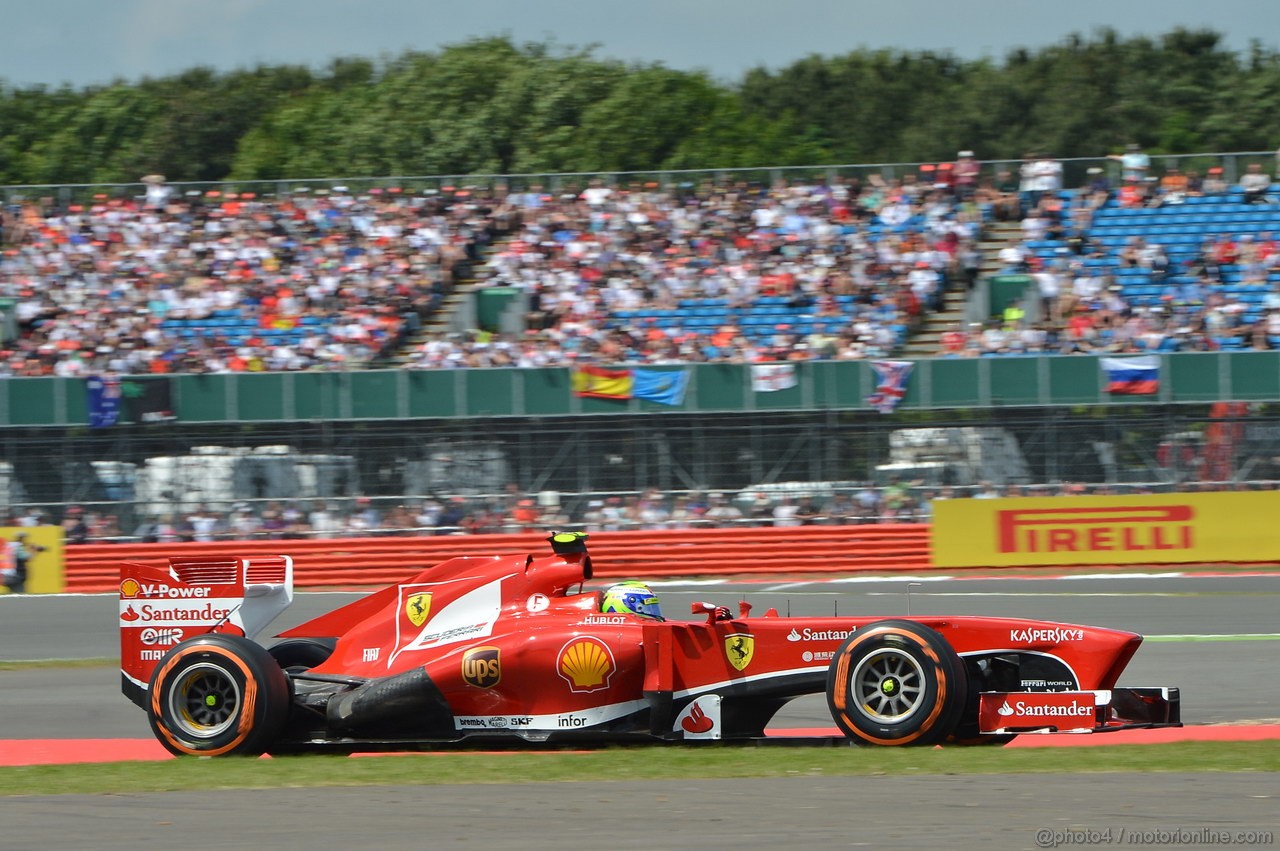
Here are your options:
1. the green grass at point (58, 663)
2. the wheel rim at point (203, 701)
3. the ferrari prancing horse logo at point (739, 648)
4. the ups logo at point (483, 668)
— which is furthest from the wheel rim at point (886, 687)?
the green grass at point (58, 663)

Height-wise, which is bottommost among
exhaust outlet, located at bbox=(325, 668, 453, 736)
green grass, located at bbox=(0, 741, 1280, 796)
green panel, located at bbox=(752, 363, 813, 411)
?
green grass, located at bbox=(0, 741, 1280, 796)

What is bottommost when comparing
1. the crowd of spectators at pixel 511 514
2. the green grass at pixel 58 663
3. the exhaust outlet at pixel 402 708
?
the green grass at pixel 58 663

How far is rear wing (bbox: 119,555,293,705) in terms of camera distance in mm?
9180

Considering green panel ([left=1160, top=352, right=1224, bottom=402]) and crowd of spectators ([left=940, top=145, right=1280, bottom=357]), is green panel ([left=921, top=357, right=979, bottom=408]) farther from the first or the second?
green panel ([left=1160, top=352, right=1224, bottom=402])

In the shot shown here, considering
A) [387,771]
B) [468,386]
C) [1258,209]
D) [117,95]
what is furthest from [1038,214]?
[117,95]

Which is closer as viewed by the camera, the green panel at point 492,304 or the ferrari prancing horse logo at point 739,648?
the ferrari prancing horse logo at point 739,648

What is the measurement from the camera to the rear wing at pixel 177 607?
9.18 meters

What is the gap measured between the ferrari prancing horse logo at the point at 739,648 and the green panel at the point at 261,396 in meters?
14.7

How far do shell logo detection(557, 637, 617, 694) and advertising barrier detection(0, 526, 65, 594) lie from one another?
1453 cm

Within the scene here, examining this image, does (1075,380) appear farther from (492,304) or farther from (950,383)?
(492,304)

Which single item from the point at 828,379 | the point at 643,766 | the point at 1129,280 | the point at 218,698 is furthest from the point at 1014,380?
the point at 218,698

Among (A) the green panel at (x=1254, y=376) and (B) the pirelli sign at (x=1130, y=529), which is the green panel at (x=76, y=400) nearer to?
(B) the pirelli sign at (x=1130, y=529)

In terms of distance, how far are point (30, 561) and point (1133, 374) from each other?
15414 millimetres

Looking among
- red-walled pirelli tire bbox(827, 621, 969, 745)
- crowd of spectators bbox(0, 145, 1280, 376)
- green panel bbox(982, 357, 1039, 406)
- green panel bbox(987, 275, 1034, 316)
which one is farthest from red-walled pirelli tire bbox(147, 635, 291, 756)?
green panel bbox(987, 275, 1034, 316)
